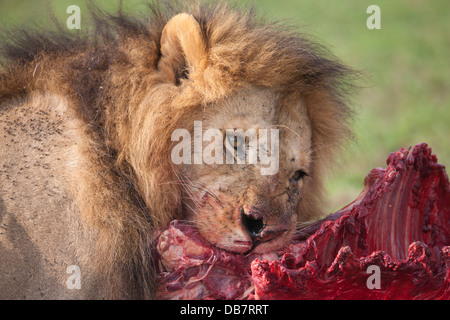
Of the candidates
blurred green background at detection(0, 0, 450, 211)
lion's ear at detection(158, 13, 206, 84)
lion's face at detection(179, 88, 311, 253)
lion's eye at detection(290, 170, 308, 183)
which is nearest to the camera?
lion's face at detection(179, 88, 311, 253)

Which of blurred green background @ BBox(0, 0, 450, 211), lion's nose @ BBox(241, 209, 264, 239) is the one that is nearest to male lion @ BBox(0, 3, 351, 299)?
lion's nose @ BBox(241, 209, 264, 239)

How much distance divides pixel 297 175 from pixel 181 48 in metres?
0.86

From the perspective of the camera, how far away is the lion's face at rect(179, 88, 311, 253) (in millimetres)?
2750

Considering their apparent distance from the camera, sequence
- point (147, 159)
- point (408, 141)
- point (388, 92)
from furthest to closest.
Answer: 1. point (388, 92)
2. point (408, 141)
3. point (147, 159)

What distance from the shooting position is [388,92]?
8031mm

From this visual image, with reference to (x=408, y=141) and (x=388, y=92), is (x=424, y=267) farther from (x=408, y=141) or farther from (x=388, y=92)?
(x=388, y=92)

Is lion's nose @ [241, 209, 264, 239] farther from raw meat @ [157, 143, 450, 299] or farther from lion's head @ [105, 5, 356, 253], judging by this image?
raw meat @ [157, 143, 450, 299]

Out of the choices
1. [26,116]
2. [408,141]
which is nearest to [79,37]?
[26,116]

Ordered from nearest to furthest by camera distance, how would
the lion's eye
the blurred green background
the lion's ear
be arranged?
the lion's ear, the lion's eye, the blurred green background

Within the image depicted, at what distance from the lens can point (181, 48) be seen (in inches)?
118

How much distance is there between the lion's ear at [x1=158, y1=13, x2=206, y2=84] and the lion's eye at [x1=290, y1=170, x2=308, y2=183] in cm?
71
